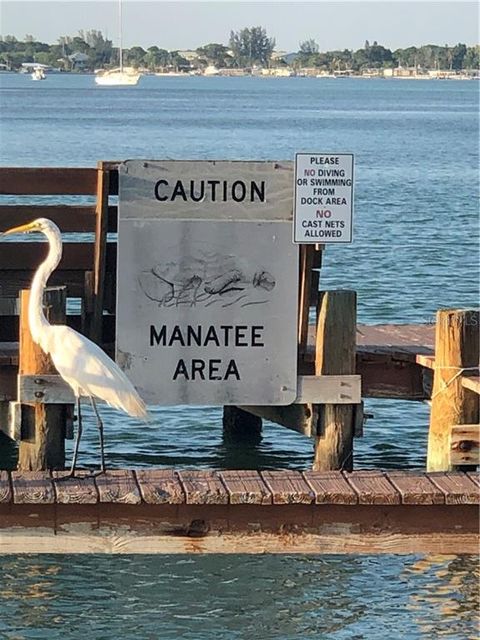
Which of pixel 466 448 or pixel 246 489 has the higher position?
pixel 246 489

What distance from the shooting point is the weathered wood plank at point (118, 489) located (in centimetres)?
762

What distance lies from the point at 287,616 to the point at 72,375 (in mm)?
1975

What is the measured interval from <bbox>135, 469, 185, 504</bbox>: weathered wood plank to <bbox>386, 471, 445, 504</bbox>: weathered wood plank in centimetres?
114

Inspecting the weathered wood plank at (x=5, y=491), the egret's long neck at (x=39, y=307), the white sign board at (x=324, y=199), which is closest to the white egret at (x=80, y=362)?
the egret's long neck at (x=39, y=307)

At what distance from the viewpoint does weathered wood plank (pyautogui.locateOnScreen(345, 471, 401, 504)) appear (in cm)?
770

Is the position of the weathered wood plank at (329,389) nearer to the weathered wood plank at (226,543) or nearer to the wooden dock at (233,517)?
the wooden dock at (233,517)

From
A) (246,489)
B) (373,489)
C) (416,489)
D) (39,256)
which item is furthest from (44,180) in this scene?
(416,489)

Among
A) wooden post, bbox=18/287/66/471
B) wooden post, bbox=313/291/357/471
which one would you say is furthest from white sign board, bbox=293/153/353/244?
wooden post, bbox=18/287/66/471

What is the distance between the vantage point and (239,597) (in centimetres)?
937

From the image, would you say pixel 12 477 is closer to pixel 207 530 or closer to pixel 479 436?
pixel 207 530

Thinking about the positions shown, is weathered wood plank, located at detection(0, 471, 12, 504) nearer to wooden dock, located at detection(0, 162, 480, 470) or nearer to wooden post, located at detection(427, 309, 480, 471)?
wooden dock, located at detection(0, 162, 480, 470)

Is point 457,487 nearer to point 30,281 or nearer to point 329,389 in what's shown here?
point 329,389

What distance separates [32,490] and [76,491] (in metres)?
0.22

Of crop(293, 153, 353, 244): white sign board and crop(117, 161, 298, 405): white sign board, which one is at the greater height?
crop(293, 153, 353, 244): white sign board
